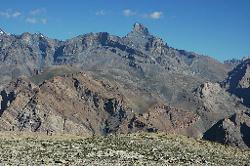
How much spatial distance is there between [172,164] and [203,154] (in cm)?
751

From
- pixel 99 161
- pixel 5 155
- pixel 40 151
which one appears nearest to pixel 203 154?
pixel 99 161

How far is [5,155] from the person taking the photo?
38156 mm

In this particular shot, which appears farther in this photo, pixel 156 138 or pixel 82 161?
pixel 156 138

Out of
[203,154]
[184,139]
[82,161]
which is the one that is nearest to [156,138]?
[184,139]

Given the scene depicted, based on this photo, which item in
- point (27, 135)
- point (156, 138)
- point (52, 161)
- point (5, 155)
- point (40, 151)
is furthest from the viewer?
point (27, 135)

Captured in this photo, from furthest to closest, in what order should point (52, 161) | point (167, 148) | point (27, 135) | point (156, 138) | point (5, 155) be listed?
point (27, 135) < point (156, 138) < point (167, 148) < point (5, 155) < point (52, 161)

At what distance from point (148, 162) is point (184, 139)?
14957 mm

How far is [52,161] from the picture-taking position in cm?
3528

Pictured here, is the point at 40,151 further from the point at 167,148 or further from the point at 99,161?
the point at 167,148

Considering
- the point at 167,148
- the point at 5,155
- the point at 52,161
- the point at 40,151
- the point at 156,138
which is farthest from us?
the point at 156,138

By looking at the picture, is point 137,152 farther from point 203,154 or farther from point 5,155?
point 5,155

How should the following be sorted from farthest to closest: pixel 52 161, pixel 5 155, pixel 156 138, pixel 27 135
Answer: pixel 27 135 → pixel 156 138 → pixel 5 155 → pixel 52 161

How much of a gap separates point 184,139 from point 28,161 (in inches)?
778

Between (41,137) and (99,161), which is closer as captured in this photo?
(99,161)
